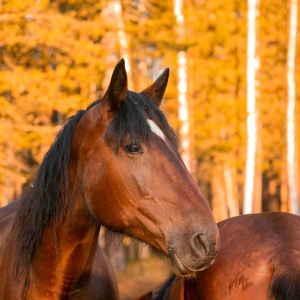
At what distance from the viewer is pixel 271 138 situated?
85.6 feet

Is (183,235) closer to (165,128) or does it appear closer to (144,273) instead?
(165,128)

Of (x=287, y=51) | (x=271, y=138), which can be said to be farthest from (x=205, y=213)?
(x=271, y=138)

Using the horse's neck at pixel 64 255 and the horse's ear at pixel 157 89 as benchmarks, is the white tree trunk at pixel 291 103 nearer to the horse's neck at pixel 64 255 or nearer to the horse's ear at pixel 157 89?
the horse's ear at pixel 157 89

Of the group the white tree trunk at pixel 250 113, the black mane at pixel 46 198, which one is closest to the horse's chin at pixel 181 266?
the black mane at pixel 46 198

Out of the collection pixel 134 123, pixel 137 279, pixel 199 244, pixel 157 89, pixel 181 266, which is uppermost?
pixel 157 89

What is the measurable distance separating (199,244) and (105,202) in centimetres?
68

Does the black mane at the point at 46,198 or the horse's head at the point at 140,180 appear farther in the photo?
the black mane at the point at 46,198

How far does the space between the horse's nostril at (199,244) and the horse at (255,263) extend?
491 millimetres

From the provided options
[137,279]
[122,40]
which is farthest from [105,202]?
[122,40]

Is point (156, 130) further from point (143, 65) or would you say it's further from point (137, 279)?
point (143, 65)

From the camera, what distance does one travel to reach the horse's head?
10.2 ft

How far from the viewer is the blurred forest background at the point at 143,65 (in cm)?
1084

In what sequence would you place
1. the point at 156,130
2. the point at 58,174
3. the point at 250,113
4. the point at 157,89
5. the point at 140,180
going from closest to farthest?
1. the point at 140,180
2. the point at 156,130
3. the point at 58,174
4. the point at 157,89
5. the point at 250,113

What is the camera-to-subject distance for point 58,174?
369 cm
